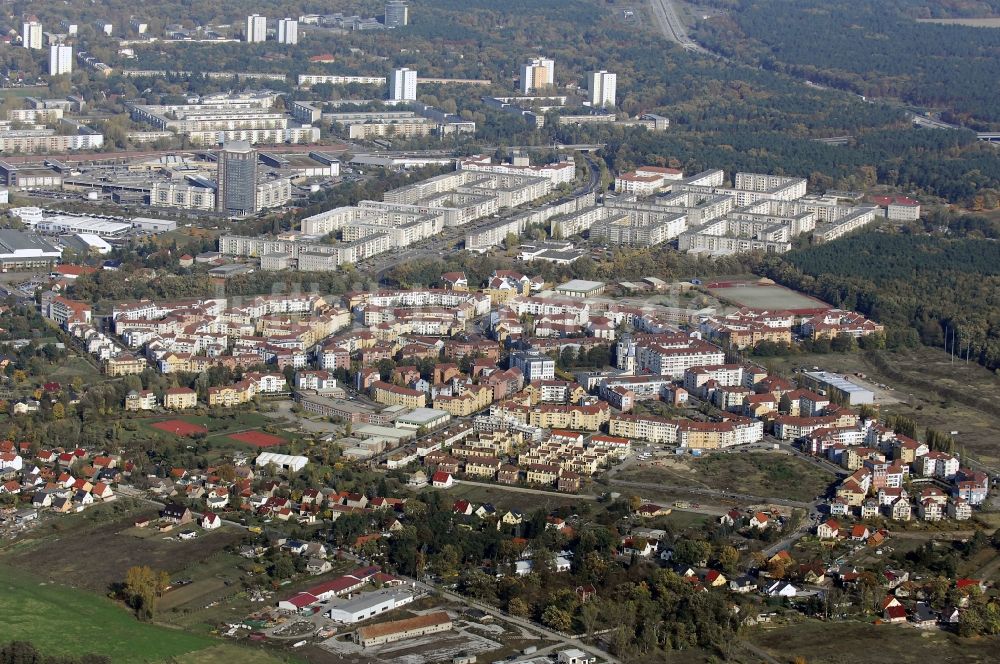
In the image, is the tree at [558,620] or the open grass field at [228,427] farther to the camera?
the open grass field at [228,427]

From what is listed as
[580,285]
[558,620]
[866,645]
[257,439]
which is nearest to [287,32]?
[580,285]

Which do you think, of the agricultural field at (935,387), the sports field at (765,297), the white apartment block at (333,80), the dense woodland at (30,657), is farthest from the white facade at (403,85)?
the dense woodland at (30,657)

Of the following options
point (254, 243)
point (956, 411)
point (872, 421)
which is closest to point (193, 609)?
point (872, 421)

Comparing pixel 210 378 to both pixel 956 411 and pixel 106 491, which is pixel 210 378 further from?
pixel 956 411

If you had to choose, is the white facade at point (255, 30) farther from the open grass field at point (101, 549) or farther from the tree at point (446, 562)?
the tree at point (446, 562)

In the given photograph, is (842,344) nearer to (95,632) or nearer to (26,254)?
(26,254)

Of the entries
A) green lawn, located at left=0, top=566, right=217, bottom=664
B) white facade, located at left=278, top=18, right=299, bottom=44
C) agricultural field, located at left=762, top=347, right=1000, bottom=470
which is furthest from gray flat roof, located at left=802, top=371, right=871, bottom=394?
white facade, located at left=278, top=18, right=299, bottom=44
